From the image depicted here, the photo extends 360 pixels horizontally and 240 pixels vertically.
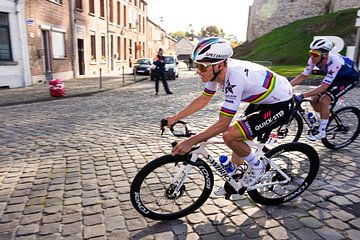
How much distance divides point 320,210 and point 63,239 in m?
2.88

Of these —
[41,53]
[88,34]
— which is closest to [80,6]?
[88,34]

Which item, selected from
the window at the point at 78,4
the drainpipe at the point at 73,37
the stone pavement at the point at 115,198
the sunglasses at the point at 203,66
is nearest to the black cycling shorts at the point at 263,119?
the sunglasses at the point at 203,66

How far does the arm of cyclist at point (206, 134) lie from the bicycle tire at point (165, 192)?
0.77 feet

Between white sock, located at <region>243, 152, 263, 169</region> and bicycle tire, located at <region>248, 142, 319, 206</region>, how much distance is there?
0.61 ft

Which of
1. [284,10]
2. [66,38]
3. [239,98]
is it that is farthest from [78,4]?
[284,10]

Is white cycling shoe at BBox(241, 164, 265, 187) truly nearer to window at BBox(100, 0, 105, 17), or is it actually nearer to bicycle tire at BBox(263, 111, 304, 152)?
bicycle tire at BBox(263, 111, 304, 152)

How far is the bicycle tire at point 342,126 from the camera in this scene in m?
5.64

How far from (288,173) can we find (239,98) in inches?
59.9

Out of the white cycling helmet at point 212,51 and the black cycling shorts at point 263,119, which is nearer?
the white cycling helmet at point 212,51

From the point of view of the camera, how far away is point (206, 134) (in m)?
2.88

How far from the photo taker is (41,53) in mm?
17578

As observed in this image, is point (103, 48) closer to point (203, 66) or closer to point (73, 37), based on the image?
point (73, 37)

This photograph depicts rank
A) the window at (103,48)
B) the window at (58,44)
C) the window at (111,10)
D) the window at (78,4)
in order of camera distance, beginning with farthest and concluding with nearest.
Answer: the window at (111,10) → the window at (103,48) → the window at (78,4) → the window at (58,44)

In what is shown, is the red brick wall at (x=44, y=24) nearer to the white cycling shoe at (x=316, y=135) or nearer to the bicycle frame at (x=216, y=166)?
the white cycling shoe at (x=316, y=135)
